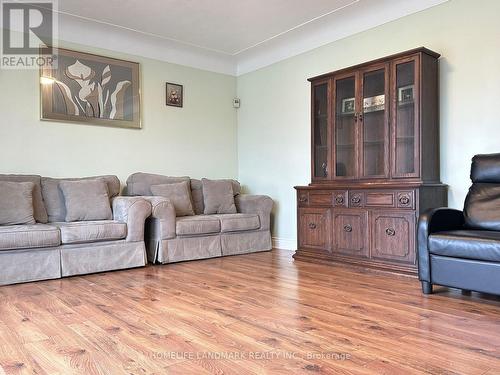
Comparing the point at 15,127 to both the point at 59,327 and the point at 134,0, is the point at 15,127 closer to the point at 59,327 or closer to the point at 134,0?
the point at 134,0

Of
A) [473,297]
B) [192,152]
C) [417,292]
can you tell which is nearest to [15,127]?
[192,152]

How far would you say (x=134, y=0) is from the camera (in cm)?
374

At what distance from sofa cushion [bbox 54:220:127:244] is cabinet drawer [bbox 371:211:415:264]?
2.24 metres

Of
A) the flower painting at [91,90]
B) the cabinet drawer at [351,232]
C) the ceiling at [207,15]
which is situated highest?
the ceiling at [207,15]

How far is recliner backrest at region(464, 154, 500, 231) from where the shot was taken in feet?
9.34

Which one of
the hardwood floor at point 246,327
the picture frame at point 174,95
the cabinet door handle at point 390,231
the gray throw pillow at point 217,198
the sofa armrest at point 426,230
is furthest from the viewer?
the picture frame at point 174,95

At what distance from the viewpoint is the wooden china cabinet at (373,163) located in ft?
10.9

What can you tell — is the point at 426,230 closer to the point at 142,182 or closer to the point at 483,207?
the point at 483,207

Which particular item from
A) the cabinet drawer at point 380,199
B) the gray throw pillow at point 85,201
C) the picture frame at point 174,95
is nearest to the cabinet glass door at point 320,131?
the cabinet drawer at point 380,199

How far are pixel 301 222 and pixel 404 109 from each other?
1.50m

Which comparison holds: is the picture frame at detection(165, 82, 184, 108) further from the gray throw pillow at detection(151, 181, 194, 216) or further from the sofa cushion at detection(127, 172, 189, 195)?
the gray throw pillow at detection(151, 181, 194, 216)

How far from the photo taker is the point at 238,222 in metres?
4.46

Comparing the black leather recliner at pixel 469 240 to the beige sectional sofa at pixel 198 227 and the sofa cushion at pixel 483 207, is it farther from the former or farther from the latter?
the beige sectional sofa at pixel 198 227

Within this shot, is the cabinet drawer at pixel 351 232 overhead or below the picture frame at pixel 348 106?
below
